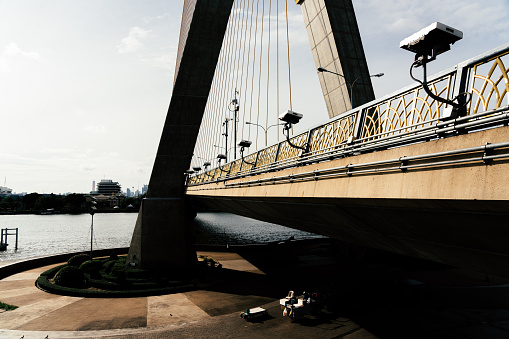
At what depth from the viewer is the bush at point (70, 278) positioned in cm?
2297

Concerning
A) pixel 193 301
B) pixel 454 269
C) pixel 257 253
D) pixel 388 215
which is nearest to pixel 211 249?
pixel 257 253

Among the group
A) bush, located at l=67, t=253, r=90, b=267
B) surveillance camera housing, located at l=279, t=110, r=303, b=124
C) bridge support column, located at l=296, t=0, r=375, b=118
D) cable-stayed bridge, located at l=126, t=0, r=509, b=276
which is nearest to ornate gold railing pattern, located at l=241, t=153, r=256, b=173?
cable-stayed bridge, located at l=126, t=0, r=509, b=276

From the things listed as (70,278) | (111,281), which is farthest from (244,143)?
(70,278)

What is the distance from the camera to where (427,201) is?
5.08 m

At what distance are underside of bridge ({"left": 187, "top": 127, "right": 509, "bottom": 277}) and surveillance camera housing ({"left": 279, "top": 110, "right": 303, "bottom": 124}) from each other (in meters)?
1.53

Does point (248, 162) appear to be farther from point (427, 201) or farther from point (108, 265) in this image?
point (108, 265)

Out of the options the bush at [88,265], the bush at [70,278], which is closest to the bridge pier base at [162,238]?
the bush at [88,265]

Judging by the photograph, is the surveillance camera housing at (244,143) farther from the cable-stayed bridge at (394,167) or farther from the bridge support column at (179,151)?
the bridge support column at (179,151)

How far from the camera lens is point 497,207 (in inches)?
169

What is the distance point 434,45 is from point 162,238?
87.2 ft

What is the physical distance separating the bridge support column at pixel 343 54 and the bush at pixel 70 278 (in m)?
20.5

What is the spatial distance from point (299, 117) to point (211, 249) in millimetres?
31424

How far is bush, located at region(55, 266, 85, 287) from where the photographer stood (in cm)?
2297

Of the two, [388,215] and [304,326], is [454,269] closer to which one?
[304,326]
